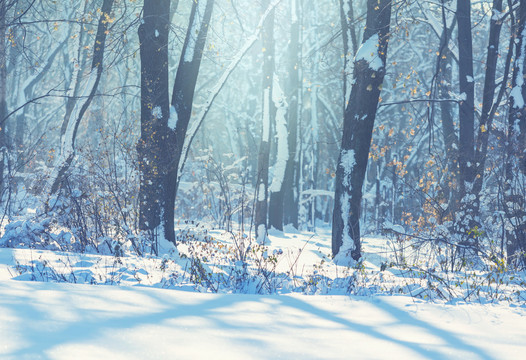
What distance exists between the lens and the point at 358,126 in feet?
27.8

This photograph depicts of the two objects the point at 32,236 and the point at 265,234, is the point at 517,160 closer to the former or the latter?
the point at 265,234

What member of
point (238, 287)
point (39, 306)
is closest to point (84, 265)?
point (238, 287)

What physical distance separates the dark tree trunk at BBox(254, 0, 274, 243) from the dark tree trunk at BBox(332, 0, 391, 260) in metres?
4.30

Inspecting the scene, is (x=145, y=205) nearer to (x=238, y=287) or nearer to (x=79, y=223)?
(x=79, y=223)

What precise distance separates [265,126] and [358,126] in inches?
206

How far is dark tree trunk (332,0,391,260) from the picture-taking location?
8.34 metres

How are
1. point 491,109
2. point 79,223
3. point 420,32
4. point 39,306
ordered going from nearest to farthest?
point 39,306, point 79,223, point 491,109, point 420,32

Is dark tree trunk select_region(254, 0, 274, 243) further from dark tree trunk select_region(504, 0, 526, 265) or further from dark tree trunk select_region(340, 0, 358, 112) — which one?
dark tree trunk select_region(504, 0, 526, 265)

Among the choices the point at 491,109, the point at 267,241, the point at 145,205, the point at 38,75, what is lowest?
the point at 267,241

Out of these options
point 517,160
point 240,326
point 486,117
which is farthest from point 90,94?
point 240,326

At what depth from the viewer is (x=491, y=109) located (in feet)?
31.2

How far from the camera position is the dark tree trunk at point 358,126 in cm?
834

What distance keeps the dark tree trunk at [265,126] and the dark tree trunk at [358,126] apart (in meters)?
4.30

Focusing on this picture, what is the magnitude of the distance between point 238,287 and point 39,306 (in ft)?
8.86
